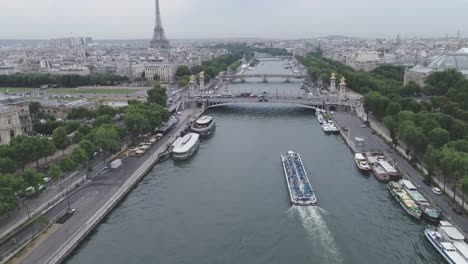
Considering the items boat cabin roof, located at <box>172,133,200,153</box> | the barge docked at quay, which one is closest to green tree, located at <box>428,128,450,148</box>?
the barge docked at quay

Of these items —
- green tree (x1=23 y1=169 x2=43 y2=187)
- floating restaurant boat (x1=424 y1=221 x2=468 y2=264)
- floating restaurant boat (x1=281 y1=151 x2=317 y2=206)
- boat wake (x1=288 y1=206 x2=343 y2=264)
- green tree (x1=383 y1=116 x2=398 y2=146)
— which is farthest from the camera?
green tree (x1=383 y1=116 x2=398 y2=146)

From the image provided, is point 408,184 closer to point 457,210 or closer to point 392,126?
point 457,210

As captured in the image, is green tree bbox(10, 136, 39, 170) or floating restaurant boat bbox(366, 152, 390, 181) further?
floating restaurant boat bbox(366, 152, 390, 181)

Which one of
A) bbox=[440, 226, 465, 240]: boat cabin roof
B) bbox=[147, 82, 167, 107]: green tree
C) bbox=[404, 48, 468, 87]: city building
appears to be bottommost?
bbox=[440, 226, 465, 240]: boat cabin roof

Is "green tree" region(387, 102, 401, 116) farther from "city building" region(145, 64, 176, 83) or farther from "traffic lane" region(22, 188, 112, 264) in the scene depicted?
"city building" region(145, 64, 176, 83)

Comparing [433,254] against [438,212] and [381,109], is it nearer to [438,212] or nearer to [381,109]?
[438,212]

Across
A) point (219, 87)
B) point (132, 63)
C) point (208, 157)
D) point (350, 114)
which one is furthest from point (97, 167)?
point (132, 63)

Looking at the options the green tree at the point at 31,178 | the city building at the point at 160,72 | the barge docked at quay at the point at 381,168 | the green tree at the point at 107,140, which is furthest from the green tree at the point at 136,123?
the city building at the point at 160,72
